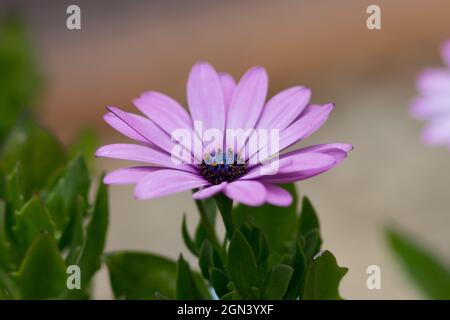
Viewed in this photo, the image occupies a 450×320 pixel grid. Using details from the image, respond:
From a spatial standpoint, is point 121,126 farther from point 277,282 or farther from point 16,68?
point 16,68

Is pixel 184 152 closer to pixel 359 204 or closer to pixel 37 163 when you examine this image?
pixel 37 163

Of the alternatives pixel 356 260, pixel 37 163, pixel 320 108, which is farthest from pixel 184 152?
pixel 356 260

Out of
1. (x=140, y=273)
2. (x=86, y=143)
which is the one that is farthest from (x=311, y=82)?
(x=140, y=273)

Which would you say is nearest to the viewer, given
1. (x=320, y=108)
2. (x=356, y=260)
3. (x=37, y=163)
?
(x=320, y=108)

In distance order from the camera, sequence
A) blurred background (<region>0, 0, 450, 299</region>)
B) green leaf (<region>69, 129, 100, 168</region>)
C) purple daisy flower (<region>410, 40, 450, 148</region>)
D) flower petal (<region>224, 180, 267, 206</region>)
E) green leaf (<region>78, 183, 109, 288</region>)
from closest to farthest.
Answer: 1. flower petal (<region>224, 180, 267, 206</region>)
2. green leaf (<region>78, 183, 109, 288</region>)
3. green leaf (<region>69, 129, 100, 168</region>)
4. purple daisy flower (<region>410, 40, 450, 148</region>)
5. blurred background (<region>0, 0, 450, 299</region>)

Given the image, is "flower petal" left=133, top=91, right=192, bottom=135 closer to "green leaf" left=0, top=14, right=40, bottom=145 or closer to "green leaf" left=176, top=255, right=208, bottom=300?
"green leaf" left=176, top=255, right=208, bottom=300

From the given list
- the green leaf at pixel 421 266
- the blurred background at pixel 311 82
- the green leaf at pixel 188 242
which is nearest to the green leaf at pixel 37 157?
the green leaf at pixel 188 242

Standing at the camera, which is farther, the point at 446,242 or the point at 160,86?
the point at 160,86

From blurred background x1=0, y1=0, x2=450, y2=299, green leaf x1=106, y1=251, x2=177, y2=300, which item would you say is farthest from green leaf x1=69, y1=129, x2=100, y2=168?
blurred background x1=0, y1=0, x2=450, y2=299
